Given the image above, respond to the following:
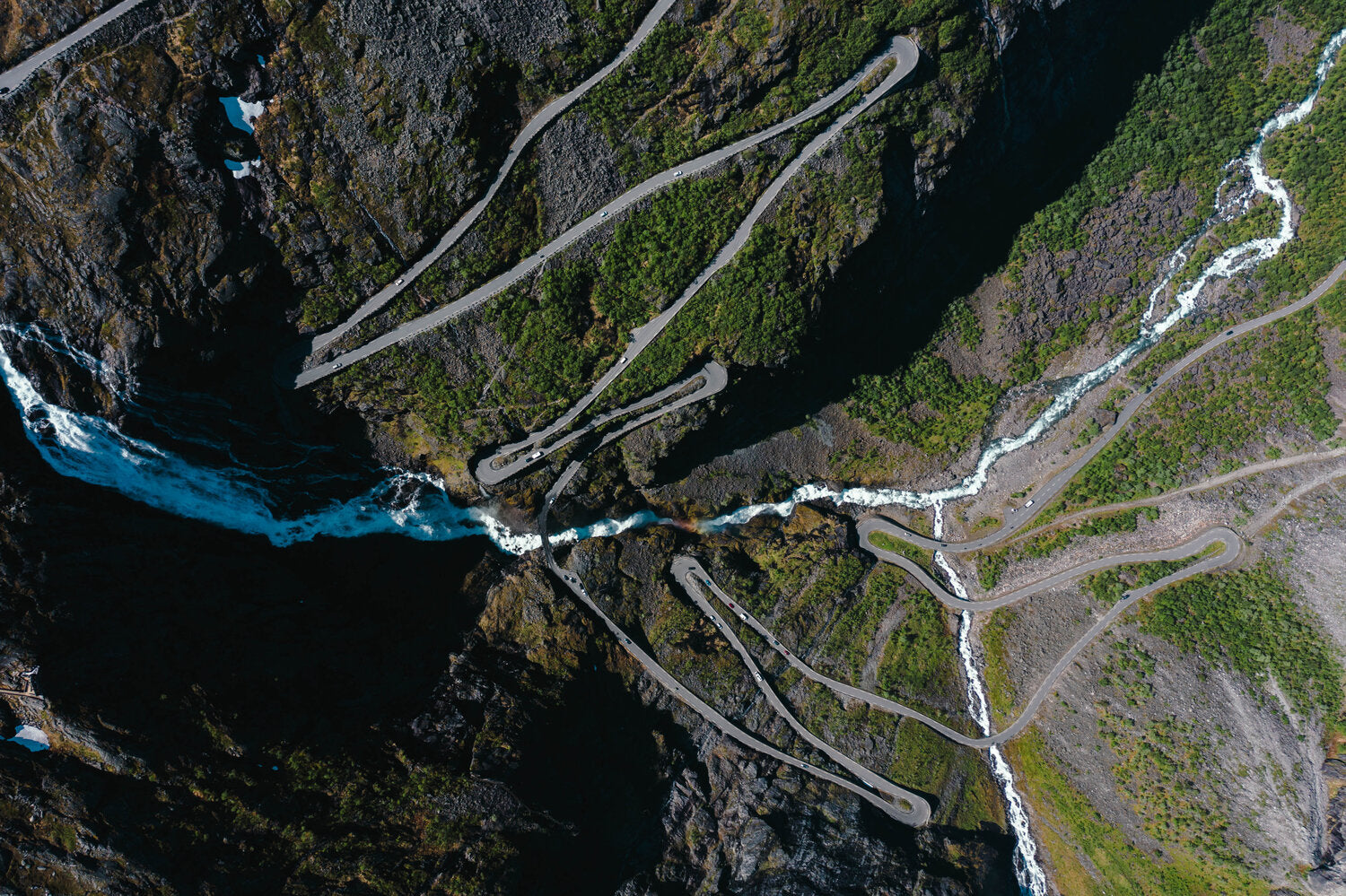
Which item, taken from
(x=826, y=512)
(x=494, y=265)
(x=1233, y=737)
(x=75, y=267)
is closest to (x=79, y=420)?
(x=75, y=267)

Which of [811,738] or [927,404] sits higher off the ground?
[927,404]

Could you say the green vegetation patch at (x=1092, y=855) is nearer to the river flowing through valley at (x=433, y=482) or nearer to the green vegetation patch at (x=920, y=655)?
the river flowing through valley at (x=433, y=482)

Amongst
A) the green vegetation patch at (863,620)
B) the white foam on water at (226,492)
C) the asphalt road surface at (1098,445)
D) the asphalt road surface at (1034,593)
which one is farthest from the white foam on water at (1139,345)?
the white foam on water at (226,492)

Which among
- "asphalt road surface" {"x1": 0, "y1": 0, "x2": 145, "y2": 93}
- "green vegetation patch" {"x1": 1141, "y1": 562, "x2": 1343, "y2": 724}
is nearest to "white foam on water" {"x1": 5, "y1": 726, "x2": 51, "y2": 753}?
"asphalt road surface" {"x1": 0, "y1": 0, "x2": 145, "y2": 93}

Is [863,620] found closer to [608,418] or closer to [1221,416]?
[608,418]

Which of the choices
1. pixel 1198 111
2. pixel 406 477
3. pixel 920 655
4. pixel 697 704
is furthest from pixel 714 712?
pixel 1198 111

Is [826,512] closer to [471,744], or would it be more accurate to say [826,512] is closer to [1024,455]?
[1024,455]
